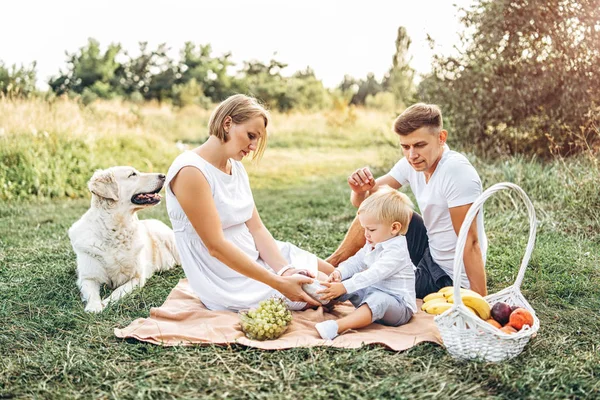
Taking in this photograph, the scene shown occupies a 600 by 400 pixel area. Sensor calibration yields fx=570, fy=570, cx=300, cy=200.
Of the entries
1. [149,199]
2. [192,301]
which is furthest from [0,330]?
[149,199]

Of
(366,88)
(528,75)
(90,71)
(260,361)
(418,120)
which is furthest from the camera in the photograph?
(366,88)

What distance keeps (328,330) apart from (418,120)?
144 centimetres

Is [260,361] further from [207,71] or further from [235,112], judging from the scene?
[207,71]

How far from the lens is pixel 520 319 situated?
10.2ft

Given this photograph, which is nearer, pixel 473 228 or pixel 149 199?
pixel 473 228

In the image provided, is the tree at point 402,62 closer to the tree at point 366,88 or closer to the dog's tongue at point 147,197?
the dog's tongue at point 147,197

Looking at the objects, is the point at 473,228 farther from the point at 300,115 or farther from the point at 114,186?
the point at 300,115

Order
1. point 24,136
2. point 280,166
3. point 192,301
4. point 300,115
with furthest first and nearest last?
point 300,115, point 280,166, point 24,136, point 192,301

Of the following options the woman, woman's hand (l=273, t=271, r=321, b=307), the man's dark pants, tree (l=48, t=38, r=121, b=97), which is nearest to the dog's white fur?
the woman

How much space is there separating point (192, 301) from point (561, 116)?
752 centimetres

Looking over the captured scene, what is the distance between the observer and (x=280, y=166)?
1446cm

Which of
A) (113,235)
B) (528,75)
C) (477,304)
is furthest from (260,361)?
(528,75)

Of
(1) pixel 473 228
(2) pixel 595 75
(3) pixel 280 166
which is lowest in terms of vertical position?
(3) pixel 280 166

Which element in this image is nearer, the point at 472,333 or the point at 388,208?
the point at 472,333
